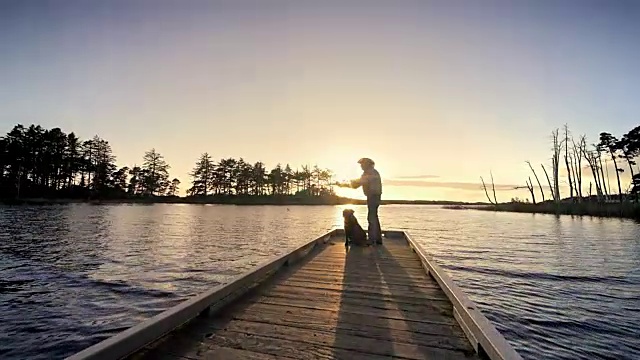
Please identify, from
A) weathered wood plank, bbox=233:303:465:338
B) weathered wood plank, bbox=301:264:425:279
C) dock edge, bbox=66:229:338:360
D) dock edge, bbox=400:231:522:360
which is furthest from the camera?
weathered wood plank, bbox=301:264:425:279

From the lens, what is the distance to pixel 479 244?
17.8 m

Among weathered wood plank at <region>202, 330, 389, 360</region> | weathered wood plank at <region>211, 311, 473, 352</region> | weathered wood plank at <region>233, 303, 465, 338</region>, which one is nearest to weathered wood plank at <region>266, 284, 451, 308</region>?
weathered wood plank at <region>233, 303, 465, 338</region>

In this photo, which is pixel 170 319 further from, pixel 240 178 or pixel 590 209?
pixel 240 178

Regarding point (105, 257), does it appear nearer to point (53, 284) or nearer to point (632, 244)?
point (53, 284)

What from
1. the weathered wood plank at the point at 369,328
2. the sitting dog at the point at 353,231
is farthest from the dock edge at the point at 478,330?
the sitting dog at the point at 353,231

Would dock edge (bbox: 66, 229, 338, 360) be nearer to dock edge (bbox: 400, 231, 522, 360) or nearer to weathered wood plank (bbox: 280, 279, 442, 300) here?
weathered wood plank (bbox: 280, 279, 442, 300)

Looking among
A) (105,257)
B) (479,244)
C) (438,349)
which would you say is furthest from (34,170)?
(438,349)

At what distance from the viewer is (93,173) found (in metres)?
75.4

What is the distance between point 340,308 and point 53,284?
27.5 ft

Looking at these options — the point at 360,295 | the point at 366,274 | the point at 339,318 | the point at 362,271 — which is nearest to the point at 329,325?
the point at 339,318

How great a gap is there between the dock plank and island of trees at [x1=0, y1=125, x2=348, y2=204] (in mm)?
69416

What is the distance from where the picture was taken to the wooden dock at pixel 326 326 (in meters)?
2.86

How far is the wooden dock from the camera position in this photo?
9.37 ft

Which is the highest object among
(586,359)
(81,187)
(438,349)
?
(81,187)
